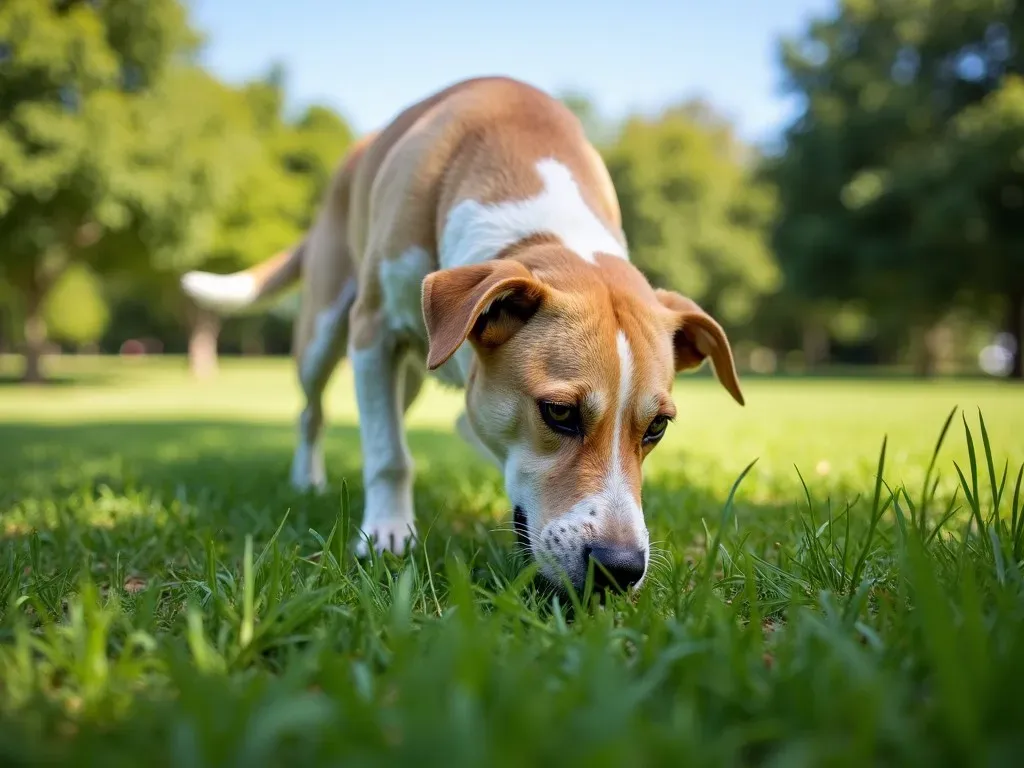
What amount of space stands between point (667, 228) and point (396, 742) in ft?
143

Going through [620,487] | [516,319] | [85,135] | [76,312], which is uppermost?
[85,135]

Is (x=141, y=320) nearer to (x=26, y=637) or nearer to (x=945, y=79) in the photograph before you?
(x=945, y=79)

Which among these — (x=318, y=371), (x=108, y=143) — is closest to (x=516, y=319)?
(x=318, y=371)

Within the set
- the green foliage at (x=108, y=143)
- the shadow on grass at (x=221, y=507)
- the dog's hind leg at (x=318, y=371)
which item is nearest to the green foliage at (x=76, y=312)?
the green foliage at (x=108, y=143)

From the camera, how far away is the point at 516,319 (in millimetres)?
2924

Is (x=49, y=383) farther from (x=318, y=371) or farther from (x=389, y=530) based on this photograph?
(x=389, y=530)

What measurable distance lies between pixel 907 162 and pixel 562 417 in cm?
3011

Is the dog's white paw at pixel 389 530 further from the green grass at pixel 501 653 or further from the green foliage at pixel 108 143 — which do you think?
the green foliage at pixel 108 143

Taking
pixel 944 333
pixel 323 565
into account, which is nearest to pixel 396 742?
pixel 323 565

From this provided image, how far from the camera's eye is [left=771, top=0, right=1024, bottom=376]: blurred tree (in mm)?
26422

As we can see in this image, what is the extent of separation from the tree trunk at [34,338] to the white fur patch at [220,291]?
21619 millimetres

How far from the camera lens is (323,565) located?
2170mm

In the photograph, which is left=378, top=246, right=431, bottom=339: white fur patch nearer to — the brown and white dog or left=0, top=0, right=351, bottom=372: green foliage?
the brown and white dog

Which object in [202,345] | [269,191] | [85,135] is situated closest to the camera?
[85,135]
